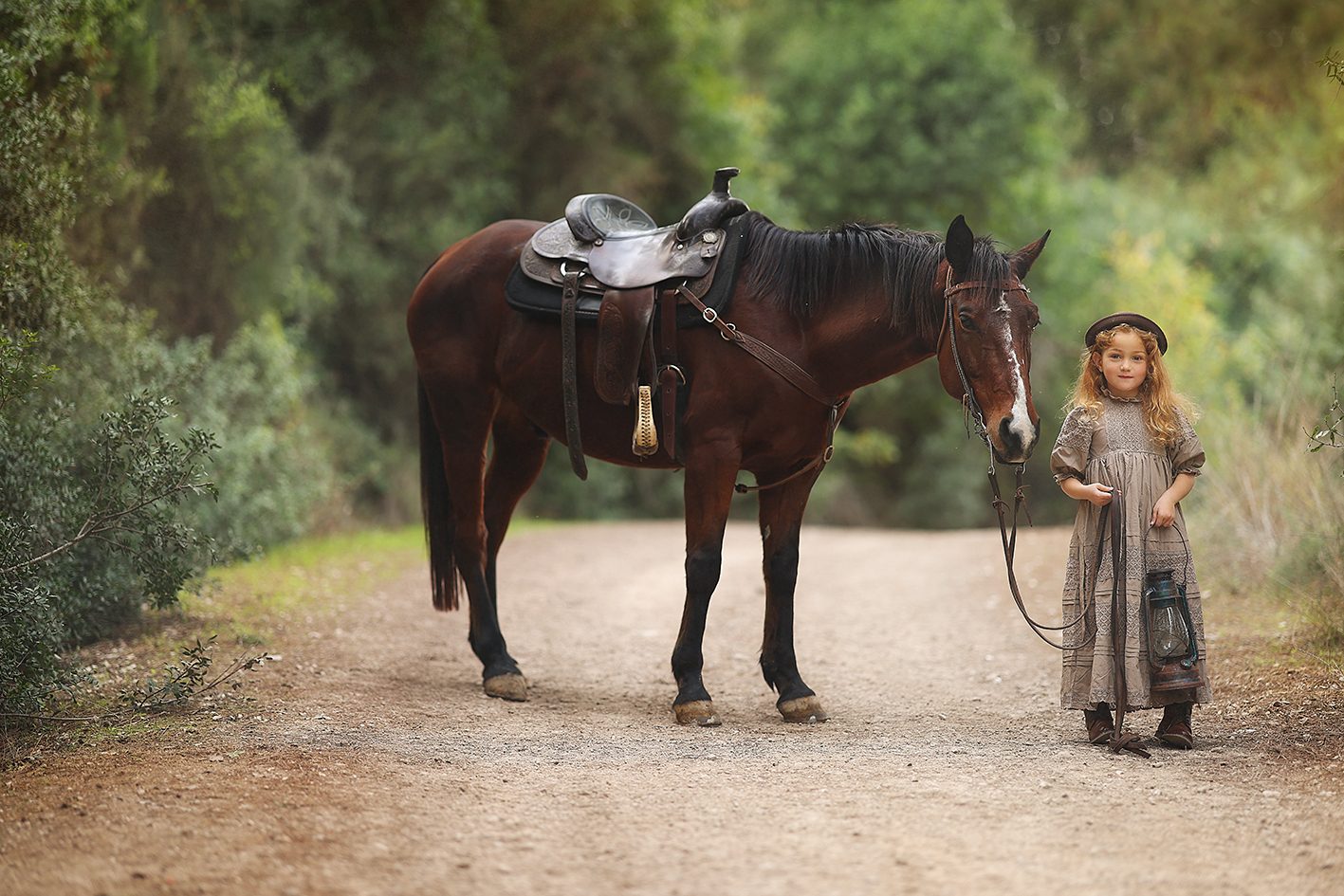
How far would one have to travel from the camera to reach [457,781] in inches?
146

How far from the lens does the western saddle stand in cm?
492

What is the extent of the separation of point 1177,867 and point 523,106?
15807 mm

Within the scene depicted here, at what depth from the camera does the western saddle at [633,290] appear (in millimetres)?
4918

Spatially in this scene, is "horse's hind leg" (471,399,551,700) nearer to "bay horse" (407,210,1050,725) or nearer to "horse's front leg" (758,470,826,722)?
"bay horse" (407,210,1050,725)

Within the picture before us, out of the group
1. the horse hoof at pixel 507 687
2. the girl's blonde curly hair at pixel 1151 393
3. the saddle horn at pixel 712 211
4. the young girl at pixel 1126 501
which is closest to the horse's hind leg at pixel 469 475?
the horse hoof at pixel 507 687

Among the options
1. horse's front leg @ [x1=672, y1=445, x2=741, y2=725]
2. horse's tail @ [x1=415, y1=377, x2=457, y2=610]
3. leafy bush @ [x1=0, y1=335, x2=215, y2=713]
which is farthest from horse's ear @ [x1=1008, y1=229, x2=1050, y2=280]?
leafy bush @ [x1=0, y1=335, x2=215, y2=713]

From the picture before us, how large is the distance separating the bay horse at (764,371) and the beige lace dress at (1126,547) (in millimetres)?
356

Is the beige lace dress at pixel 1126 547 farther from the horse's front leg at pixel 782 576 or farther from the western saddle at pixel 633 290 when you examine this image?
the western saddle at pixel 633 290

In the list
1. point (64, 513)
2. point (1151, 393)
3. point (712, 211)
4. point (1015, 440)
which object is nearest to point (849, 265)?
point (712, 211)

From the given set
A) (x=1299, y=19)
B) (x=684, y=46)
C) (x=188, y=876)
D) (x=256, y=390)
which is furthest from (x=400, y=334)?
(x=188, y=876)

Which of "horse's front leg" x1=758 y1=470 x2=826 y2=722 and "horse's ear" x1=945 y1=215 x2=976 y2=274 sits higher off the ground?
"horse's ear" x1=945 y1=215 x2=976 y2=274

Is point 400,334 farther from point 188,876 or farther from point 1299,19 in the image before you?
point 188,876

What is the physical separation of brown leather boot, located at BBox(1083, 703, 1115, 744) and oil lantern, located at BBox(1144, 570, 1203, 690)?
0.77 feet

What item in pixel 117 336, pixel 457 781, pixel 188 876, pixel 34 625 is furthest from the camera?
pixel 117 336
